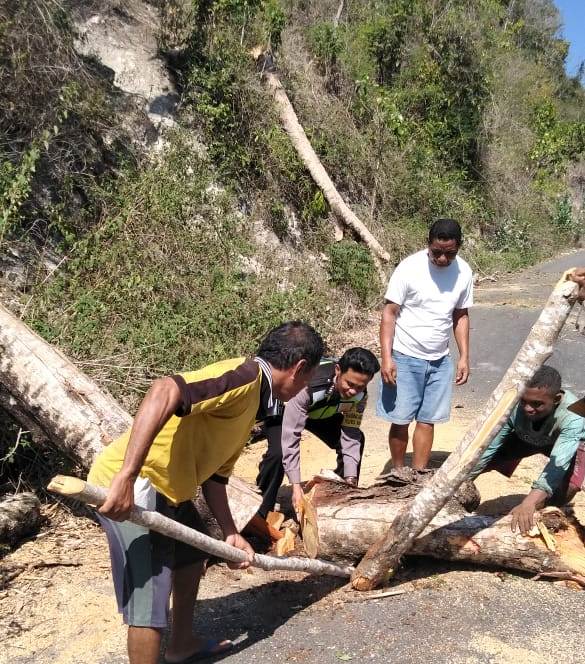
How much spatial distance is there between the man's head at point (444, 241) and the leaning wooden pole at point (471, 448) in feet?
4.25

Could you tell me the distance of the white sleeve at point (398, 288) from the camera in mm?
4316

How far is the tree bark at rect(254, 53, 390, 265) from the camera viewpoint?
11.6m

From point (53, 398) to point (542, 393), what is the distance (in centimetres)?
274

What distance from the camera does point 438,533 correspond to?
3475mm

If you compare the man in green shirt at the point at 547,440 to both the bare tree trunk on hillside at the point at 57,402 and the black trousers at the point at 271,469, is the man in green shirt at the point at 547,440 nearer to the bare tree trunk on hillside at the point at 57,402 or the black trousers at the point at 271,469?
the black trousers at the point at 271,469

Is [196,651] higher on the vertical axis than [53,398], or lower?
lower

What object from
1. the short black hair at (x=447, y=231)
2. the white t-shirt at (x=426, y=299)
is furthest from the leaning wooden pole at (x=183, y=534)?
the short black hair at (x=447, y=231)

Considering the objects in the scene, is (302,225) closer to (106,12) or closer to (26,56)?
(106,12)

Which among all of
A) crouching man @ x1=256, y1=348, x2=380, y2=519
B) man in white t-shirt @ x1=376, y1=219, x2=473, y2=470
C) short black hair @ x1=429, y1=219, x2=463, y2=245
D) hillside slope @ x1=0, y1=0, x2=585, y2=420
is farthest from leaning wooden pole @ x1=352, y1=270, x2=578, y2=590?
hillside slope @ x1=0, y1=0, x2=585, y2=420

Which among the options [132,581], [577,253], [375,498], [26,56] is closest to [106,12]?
[26,56]

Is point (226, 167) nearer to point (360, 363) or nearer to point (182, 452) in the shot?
point (360, 363)

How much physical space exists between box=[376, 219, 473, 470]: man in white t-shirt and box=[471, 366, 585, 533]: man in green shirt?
0.60 m

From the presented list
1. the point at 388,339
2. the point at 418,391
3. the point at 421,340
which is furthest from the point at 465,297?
the point at 418,391

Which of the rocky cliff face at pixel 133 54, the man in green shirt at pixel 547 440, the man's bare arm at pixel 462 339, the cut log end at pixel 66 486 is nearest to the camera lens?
the cut log end at pixel 66 486
